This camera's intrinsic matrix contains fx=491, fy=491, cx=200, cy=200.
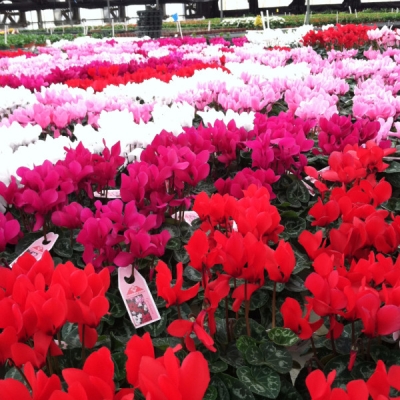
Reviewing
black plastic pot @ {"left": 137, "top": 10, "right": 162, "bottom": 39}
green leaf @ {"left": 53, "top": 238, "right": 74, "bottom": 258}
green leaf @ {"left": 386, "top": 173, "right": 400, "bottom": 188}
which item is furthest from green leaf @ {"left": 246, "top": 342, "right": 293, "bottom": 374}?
black plastic pot @ {"left": 137, "top": 10, "right": 162, "bottom": 39}

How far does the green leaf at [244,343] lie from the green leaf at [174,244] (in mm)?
520

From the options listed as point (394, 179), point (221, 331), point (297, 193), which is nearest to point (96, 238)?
point (221, 331)

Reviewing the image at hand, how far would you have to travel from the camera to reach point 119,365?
1.09 m

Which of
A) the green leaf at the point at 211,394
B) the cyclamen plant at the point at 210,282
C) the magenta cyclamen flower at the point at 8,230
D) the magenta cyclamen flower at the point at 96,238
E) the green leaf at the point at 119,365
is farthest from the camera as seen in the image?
the magenta cyclamen flower at the point at 8,230

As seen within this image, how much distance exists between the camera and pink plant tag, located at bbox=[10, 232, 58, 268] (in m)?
1.52

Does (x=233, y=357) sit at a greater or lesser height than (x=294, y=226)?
lesser

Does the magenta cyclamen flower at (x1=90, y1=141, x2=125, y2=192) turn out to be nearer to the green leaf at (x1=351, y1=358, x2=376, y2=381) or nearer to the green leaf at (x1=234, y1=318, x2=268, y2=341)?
the green leaf at (x1=234, y1=318, x2=268, y2=341)

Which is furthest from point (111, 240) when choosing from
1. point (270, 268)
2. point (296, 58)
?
point (296, 58)

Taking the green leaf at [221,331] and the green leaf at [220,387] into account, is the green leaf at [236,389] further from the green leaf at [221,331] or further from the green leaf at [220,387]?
the green leaf at [221,331]

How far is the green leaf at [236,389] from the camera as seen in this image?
987 millimetres

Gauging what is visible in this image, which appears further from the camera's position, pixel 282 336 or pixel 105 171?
pixel 105 171

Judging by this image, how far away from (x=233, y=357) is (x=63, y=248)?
28.8 inches

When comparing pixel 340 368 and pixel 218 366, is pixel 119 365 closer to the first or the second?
pixel 218 366

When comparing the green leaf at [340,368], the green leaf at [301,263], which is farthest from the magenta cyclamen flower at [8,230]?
the green leaf at [340,368]
